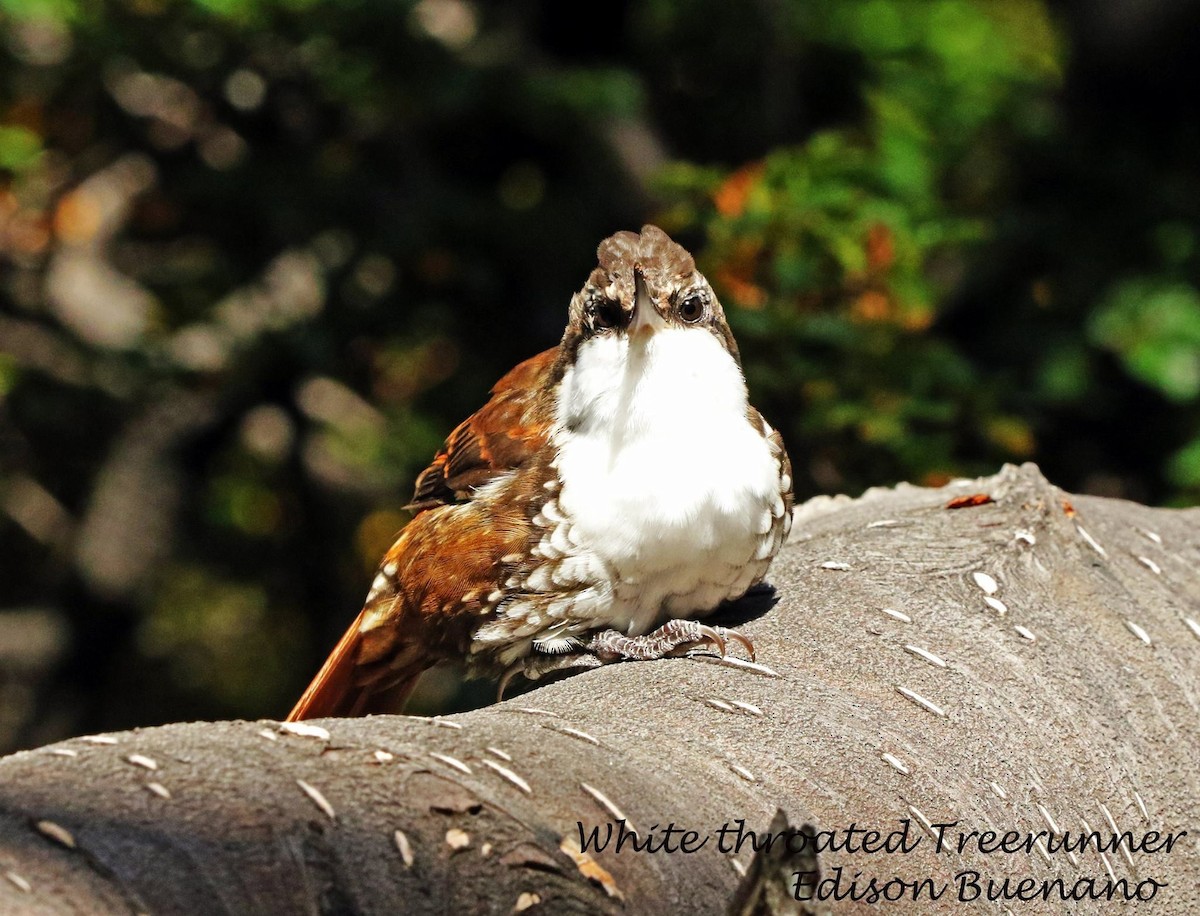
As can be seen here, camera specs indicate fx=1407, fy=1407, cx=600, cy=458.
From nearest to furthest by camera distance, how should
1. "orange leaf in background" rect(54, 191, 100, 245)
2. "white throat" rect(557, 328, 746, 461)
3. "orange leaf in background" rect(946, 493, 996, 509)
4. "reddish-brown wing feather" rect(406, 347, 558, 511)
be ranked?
"white throat" rect(557, 328, 746, 461)
"reddish-brown wing feather" rect(406, 347, 558, 511)
"orange leaf in background" rect(946, 493, 996, 509)
"orange leaf in background" rect(54, 191, 100, 245)

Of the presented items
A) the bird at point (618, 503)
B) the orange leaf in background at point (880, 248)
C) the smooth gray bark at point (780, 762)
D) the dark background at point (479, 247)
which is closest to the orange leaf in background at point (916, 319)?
the dark background at point (479, 247)

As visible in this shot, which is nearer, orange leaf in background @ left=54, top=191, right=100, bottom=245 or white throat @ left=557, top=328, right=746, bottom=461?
white throat @ left=557, top=328, right=746, bottom=461

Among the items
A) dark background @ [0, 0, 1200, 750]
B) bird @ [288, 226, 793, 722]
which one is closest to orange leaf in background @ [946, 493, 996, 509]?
bird @ [288, 226, 793, 722]

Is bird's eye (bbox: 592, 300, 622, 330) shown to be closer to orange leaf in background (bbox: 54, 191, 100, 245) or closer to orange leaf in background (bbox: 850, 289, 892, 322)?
orange leaf in background (bbox: 850, 289, 892, 322)

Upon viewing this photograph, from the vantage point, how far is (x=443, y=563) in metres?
2.77

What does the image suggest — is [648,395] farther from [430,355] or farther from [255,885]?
[430,355]

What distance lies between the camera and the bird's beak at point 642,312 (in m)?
2.58

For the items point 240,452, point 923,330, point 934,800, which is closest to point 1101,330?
point 923,330

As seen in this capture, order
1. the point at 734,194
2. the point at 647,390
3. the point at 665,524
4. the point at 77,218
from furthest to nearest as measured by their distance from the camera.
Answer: the point at 77,218
the point at 734,194
the point at 647,390
the point at 665,524

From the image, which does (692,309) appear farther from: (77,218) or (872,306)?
(77,218)

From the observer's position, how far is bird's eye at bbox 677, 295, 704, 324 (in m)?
2.71

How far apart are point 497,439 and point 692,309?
0.49 m

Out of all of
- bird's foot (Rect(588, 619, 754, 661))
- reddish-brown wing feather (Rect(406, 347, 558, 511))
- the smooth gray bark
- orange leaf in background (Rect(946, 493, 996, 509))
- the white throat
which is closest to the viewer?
the smooth gray bark

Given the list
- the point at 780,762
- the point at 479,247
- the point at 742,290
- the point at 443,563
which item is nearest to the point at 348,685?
the point at 443,563
